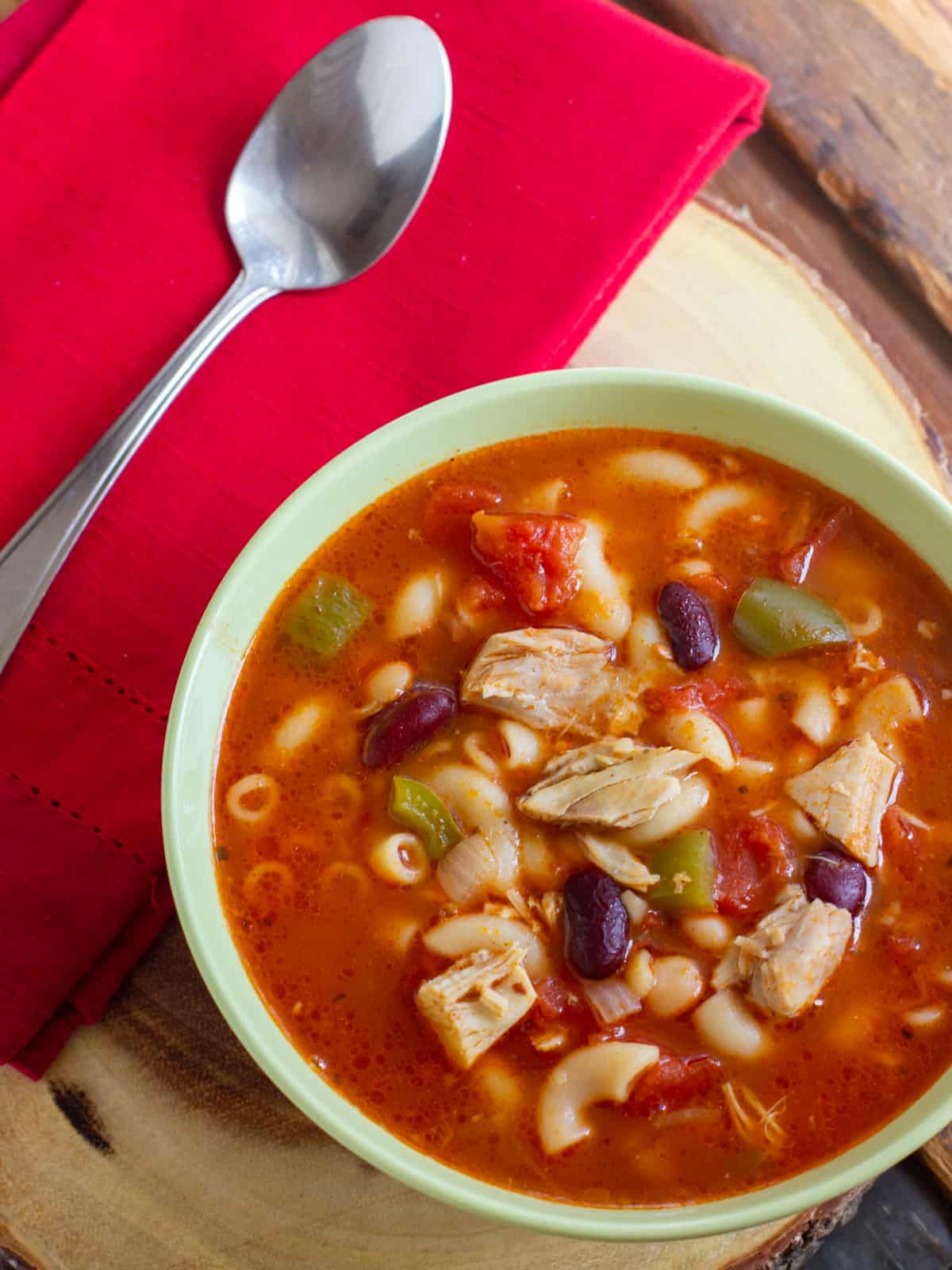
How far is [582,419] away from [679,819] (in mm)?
784

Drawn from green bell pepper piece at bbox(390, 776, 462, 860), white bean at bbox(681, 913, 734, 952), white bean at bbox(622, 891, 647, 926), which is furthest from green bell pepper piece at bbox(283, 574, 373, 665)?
white bean at bbox(681, 913, 734, 952)

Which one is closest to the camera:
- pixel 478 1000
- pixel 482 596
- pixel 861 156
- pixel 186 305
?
pixel 478 1000

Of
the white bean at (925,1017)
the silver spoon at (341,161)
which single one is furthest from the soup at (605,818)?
the silver spoon at (341,161)

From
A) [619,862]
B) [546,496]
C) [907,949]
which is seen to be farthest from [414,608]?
[907,949]

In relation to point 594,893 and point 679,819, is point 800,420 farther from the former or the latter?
point 594,893

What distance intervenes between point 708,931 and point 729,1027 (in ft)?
0.54

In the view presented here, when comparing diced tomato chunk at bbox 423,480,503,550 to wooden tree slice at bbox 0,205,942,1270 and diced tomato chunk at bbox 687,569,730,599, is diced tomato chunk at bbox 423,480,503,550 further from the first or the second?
wooden tree slice at bbox 0,205,942,1270

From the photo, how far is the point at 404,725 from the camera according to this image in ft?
7.07

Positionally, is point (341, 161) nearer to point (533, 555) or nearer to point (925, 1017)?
point (533, 555)

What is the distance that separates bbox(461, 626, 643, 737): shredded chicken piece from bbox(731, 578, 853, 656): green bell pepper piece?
0.24 m

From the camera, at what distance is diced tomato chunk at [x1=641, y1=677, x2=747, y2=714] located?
222 centimetres

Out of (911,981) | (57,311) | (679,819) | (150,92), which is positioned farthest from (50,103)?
(911,981)

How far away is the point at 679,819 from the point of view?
2170mm

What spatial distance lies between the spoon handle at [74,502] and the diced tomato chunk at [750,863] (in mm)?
1461
